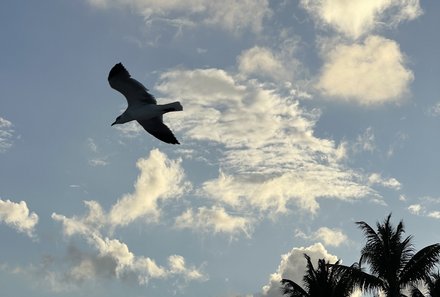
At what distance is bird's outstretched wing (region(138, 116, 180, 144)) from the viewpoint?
23141 mm

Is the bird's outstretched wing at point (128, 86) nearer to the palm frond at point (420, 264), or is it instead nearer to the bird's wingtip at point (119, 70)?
the bird's wingtip at point (119, 70)

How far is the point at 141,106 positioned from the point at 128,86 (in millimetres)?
876

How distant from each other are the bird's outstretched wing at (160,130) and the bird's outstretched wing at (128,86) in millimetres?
810

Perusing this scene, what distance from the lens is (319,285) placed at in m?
36.1

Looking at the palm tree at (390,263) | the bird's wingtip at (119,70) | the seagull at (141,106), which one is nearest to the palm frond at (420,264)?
the palm tree at (390,263)

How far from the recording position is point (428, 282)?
105ft

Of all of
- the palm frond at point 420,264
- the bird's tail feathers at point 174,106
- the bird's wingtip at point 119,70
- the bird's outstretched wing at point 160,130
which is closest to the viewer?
the bird's tail feathers at point 174,106

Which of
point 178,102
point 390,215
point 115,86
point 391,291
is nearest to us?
point 178,102

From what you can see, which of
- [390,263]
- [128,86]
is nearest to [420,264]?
[390,263]

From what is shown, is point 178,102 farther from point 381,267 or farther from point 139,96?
point 381,267

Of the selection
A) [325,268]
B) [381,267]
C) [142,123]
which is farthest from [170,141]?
[325,268]

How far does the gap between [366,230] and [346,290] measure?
3.36m

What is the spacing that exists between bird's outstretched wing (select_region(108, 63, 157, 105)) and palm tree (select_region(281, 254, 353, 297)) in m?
15.9

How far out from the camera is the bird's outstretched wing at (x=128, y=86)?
22.2 metres
